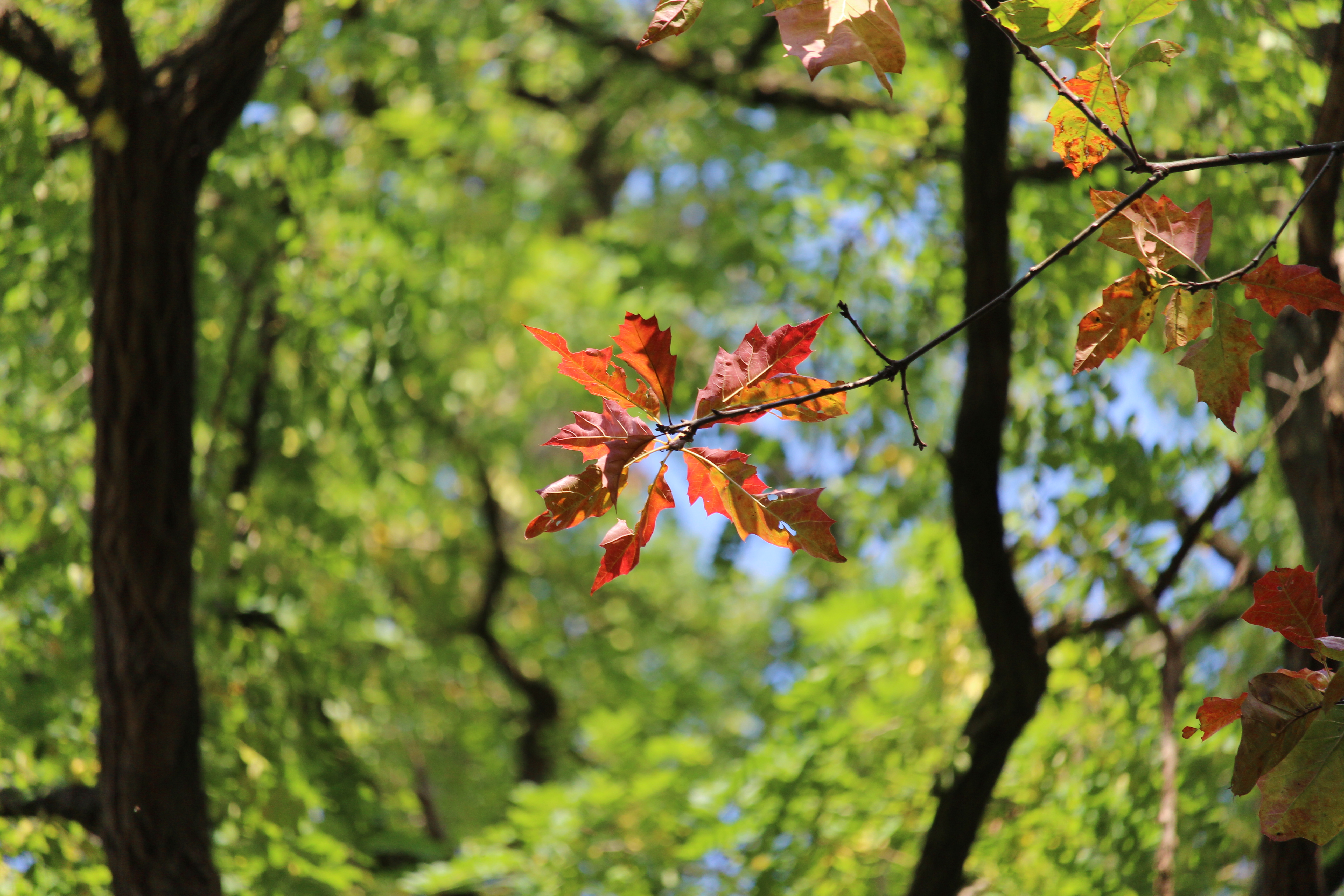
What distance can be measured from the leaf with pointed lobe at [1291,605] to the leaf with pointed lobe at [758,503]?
0.57 m

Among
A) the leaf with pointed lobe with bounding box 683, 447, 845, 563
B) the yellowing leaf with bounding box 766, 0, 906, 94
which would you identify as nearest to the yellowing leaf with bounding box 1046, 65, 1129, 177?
the yellowing leaf with bounding box 766, 0, 906, 94

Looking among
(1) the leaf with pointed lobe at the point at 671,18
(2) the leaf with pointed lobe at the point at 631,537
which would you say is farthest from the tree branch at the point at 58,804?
(1) the leaf with pointed lobe at the point at 671,18

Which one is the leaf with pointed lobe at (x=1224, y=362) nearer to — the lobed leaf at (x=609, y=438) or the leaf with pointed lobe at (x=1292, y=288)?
the leaf with pointed lobe at (x=1292, y=288)

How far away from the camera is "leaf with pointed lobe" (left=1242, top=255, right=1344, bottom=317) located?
126 centimetres

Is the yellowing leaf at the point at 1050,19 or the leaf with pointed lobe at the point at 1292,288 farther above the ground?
the yellowing leaf at the point at 1050,19

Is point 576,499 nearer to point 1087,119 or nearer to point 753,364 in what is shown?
point 753,364

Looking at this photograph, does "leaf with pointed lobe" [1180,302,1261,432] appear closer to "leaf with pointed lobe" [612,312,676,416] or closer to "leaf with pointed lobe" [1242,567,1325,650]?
"leaf with pointed lobe" [1242,567,1325,650]

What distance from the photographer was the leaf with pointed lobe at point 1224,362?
4.31 ft

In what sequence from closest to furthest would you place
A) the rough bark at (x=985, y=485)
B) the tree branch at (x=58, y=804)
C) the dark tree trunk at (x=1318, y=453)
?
the dark tree trunk at (x=1318, y=453)
the rough bark at (x=985, y=485)
the tree branch at (x=58, y=804)

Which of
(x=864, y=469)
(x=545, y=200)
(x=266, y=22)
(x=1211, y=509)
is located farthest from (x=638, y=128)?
(x=1211, y=509)

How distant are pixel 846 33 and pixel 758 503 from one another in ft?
1.95

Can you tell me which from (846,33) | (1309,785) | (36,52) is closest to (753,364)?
(846,33)

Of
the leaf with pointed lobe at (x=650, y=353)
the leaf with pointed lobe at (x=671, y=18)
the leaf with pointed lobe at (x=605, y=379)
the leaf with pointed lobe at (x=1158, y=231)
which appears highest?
the leaf with pointed lobe at (x=671, y=18)

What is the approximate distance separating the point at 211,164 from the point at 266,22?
44.5 inches
